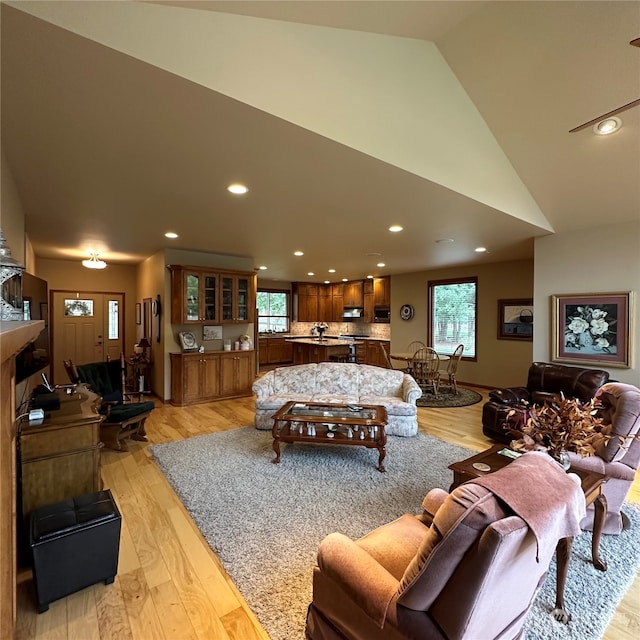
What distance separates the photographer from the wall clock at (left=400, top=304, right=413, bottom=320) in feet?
27.7

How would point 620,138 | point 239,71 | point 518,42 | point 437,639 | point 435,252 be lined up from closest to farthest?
point 437,639 → point 239,71 → point 518,42 → point 620,138 → point 435,252

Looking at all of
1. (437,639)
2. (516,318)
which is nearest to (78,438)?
(437,639)

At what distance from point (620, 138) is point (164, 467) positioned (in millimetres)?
5007

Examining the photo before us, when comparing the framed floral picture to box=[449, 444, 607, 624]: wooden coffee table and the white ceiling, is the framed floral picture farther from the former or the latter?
box=[449, 444, 607, 624]: wooden coffee table

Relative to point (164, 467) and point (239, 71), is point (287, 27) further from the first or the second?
point (164, 467)

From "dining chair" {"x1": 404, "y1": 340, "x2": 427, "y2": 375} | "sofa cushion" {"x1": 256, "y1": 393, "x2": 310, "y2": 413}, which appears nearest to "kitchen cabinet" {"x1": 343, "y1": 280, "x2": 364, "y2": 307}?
"dining chair" {"x1": 404, "y1": 340, "x2": 427, "y2": 375}

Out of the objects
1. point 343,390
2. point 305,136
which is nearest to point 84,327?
point 343,390

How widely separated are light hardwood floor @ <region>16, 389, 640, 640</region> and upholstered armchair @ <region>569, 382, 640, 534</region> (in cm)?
55

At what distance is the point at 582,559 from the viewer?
2.10 metres

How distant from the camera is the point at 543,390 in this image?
4219 millimetres

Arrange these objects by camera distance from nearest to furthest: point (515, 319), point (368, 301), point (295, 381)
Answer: point (295, 381), point (515, 319), point (368, 301)

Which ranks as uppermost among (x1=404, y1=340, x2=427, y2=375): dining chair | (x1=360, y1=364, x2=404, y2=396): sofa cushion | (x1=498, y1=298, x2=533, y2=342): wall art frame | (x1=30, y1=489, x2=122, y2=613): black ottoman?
(x1=498, y1=298, x2=533, y2=342): wall art frame

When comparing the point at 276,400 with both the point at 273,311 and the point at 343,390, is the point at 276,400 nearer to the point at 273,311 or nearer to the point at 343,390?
the point at 343,390

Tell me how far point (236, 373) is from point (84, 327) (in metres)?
3.73
